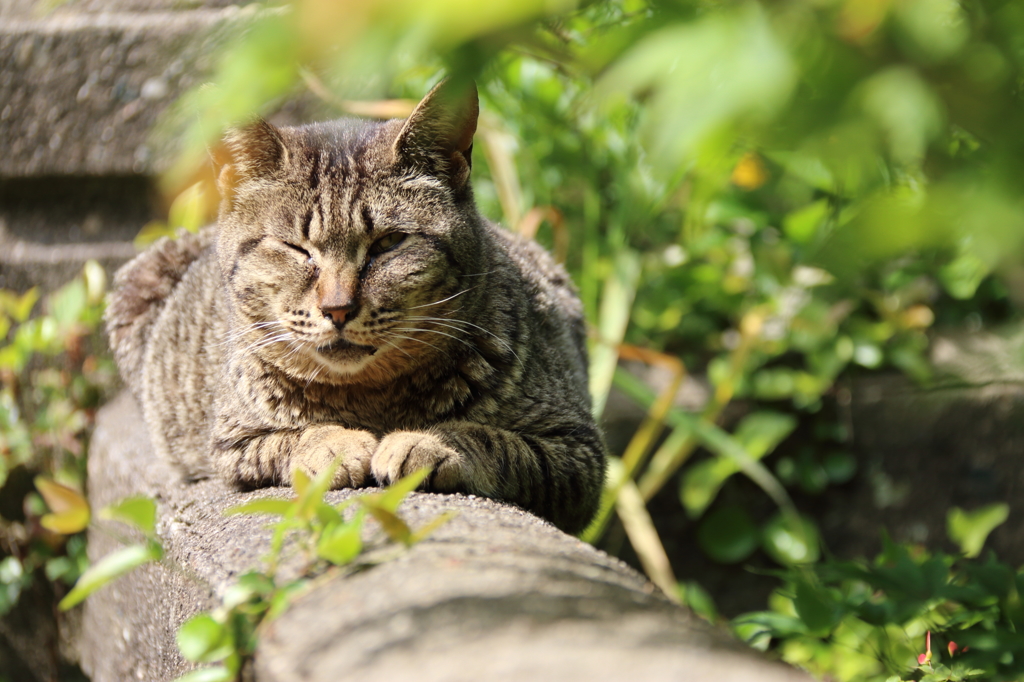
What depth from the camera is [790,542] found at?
10.1 feet

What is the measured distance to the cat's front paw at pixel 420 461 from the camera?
1580 mm

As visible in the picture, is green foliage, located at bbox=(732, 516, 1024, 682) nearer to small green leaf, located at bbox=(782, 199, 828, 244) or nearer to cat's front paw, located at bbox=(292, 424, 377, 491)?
cat's front paw, located at bbox=(292, 424, 377, 491)

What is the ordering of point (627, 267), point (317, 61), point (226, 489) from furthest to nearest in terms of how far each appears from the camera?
point (627, 267), point (226, 489), point (317, 61)

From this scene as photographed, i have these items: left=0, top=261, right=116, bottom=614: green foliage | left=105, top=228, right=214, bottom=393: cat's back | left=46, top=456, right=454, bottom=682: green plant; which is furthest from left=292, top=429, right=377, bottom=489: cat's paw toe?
left=0, top=261, right=116, bottom=614: green foliage

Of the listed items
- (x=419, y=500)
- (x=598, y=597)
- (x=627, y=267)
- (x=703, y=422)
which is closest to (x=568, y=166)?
(x=627, y=267)

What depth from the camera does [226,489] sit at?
198 cm

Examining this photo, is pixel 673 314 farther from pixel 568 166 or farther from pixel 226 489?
pixel 226 489

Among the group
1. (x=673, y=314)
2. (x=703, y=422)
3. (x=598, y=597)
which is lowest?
(x=703, y=422)

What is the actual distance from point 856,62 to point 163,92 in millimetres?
3238

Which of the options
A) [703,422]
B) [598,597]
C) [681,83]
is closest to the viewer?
[681,83]

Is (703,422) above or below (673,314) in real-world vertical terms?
below

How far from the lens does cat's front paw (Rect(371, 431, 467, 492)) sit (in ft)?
5.18

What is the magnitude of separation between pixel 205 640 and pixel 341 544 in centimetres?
20

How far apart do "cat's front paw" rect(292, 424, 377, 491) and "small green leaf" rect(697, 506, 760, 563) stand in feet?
6.26
